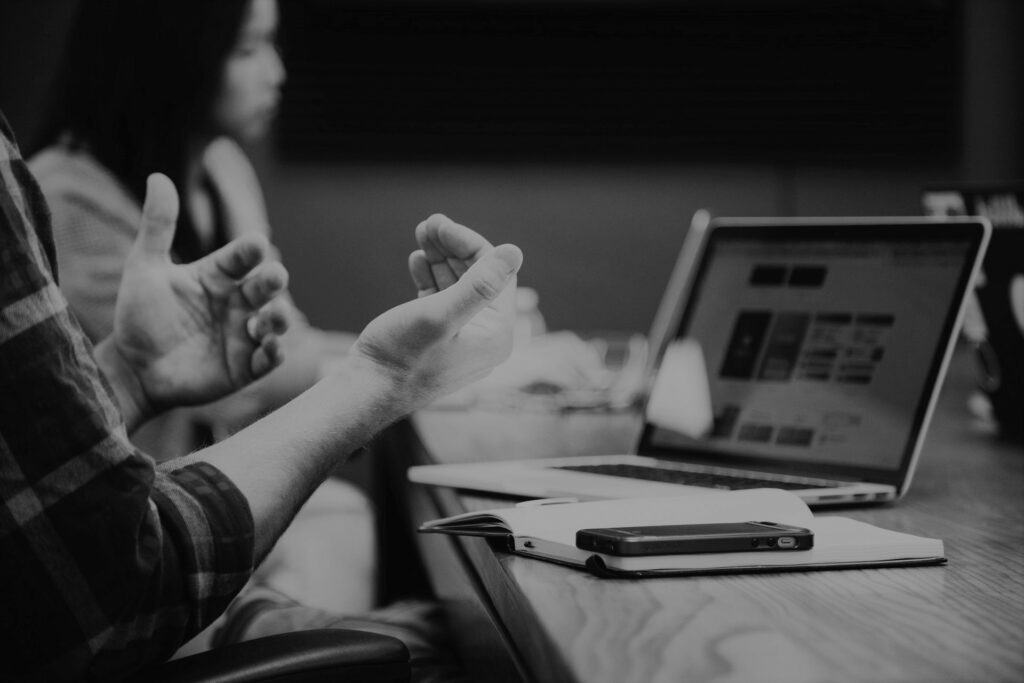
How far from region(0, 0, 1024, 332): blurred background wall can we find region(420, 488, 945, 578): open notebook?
2537mm

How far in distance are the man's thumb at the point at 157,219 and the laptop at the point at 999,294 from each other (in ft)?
3.19

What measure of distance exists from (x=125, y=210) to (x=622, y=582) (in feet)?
4.88

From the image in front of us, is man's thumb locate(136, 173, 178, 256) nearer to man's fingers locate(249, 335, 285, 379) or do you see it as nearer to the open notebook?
man's fingers locate(249, 335, 285, 379)

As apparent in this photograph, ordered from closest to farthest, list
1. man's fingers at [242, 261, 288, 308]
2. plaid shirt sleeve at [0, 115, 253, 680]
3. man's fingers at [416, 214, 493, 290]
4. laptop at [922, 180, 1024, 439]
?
1. plaid shirt sleeve at [0, 115, 253, 680]
2. man's fingers at [416, 214, 493, 290]
3. man's fingers at [242, 261, 288, 308]
4. laptop at [922, 180, 1024, 439]

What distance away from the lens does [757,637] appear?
0.61 m

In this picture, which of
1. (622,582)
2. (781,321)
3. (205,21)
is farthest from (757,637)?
(205,21)

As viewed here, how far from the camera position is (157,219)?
4.28 feet

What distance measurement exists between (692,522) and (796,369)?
Result: 51 centimetres

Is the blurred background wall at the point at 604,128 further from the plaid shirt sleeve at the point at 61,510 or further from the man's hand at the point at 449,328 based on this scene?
the plaid shirt sleeve at the point at 61,510

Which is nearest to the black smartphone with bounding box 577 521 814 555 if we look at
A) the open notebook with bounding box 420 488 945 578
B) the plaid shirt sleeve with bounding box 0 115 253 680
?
the open notebook with bounding box 420 488 945 578

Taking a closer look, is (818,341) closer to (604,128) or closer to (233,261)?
(233,261)

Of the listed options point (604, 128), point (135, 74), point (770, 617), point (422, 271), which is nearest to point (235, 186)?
point (135, 74)

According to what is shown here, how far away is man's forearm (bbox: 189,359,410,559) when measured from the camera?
83cm

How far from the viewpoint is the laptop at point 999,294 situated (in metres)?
1.40
